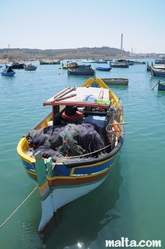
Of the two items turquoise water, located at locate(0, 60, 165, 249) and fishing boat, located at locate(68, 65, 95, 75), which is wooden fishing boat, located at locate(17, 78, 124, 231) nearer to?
turquoise water, located at locate(0, 60, 165, 249)

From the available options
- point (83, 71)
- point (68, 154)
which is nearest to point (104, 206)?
point (68, 154)

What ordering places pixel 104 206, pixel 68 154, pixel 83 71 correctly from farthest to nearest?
pixel 83 71 < pixel 104 206 < pixel 68 154

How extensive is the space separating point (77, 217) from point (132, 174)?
2.98 m

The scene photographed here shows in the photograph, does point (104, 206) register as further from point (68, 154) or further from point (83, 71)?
point (83, 71)

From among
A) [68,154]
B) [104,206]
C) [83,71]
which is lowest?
[104,206]

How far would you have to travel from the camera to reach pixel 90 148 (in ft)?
20.1

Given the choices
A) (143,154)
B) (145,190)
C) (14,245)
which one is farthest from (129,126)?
(14,245)

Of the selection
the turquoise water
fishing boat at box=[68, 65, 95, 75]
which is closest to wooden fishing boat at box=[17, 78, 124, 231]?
the turquoise water

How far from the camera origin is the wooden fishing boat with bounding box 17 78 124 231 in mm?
5215

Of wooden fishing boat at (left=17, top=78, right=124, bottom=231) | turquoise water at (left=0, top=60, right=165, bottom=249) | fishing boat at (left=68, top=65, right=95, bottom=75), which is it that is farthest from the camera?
fishing boat at (left=68, top=65, right=95, bottom=75)

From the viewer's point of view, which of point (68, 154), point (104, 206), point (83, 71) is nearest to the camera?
point (68, 154)

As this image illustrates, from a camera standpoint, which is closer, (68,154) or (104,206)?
(68,154)

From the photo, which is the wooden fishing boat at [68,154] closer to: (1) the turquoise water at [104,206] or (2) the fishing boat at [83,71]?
(1) the turquoise water at [104,206]

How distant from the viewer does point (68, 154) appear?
19.3ft
